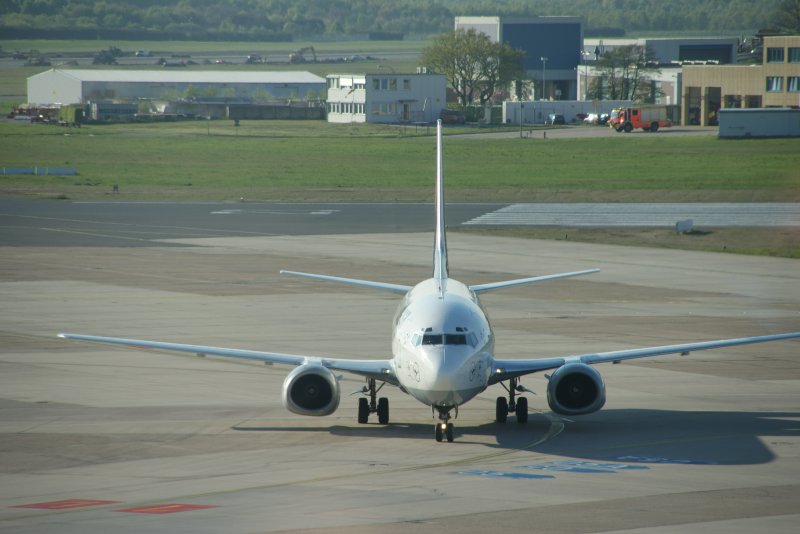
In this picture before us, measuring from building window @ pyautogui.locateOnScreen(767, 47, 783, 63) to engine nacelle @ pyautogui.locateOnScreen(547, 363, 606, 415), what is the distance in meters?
163

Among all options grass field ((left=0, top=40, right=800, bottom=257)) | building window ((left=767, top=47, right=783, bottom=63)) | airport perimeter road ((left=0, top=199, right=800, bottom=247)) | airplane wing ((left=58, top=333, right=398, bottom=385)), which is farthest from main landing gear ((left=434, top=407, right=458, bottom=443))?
building window ((left=767, top=47, right=783, bottom=63))

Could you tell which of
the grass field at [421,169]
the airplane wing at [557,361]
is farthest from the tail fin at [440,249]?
the grass field at [421,169]

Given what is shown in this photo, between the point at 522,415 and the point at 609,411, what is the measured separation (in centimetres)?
330

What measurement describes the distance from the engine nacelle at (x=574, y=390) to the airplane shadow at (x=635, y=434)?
0.81 m

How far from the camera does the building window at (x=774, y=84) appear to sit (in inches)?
7318

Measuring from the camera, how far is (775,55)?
612 feet

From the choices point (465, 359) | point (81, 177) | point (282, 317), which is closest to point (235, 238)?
point (282, 317)

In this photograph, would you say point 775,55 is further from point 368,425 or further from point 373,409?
point 368,425

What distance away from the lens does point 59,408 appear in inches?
1457

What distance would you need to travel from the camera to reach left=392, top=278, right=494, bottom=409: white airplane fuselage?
1213 inches

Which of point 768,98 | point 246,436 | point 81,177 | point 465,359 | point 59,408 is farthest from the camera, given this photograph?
point 768,98

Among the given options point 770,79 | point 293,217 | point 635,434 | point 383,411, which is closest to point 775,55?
point 770,79

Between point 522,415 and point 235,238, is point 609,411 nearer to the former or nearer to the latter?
point 522,415

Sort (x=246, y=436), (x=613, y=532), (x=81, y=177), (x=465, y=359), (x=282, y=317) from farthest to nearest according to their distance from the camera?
(x=81, y=177) < (x=282, y=317) < (x=246, y=436) < (x=465, y=359) < (x=613, y=532)
